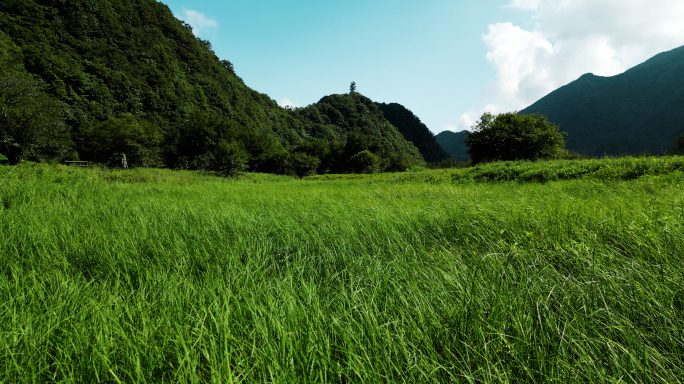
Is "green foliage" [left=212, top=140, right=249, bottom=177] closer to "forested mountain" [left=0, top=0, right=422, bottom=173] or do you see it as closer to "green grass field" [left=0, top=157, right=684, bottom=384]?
"forested mountain" [left=0, top=0, right=422, bottom=173]

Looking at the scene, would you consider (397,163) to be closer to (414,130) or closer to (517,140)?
(517,140)

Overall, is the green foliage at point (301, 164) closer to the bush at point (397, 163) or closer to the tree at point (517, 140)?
the bush at point (397, 163)

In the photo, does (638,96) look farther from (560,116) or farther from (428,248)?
(428,248)

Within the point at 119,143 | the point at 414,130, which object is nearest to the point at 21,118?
the point at 119,143

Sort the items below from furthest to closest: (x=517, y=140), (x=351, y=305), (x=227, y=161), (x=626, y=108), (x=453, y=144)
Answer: (x=453, y=144)
(x=626, y=108)
(x=227, y=161)
(x=517, y=140)
(x=351, y=305)

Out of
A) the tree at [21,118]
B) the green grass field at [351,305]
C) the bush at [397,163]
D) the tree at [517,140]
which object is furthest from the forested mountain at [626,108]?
the tree at [21,118]

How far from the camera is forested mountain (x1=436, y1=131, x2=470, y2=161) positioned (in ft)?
494

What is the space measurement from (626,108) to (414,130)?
284ft

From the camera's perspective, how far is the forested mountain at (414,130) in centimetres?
10812

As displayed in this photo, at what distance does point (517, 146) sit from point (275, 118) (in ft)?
217

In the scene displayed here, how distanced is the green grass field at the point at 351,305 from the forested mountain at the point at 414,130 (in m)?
110

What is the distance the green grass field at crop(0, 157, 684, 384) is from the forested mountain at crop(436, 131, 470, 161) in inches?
6151

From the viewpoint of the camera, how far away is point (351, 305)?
1170mm

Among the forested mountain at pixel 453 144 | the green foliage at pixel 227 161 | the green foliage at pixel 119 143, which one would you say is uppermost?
the forested mountain at pixel 453 144
